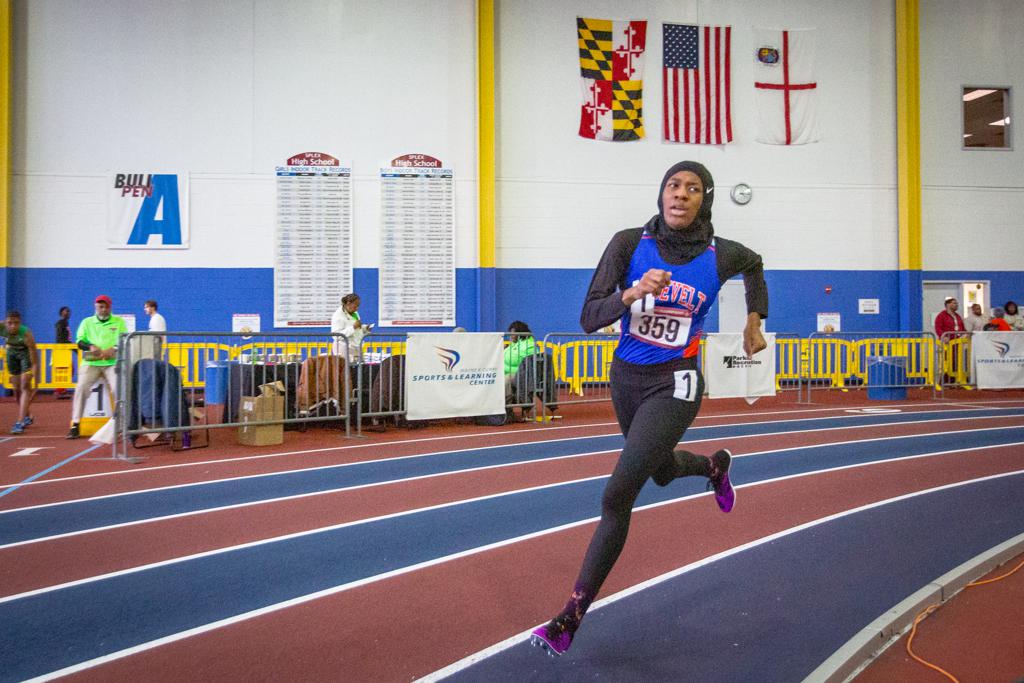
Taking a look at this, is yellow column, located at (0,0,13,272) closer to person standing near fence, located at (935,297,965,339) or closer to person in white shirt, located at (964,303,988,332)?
person standing near fence, located at (935,297,965,339)

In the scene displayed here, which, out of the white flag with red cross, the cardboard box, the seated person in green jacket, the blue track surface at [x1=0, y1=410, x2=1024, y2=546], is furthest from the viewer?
the white flag with red cross

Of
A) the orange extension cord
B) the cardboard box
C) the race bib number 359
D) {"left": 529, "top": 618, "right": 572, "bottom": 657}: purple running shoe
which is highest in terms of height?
the race bib number 359

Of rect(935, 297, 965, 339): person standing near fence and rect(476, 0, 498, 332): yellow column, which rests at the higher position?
rect(476, 0, 498, 332): yellow column

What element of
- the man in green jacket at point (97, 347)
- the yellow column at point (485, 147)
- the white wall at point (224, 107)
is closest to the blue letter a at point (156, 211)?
the white wall at point (224, 107)

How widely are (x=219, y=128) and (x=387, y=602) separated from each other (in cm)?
1524

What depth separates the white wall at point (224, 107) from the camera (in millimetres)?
16359

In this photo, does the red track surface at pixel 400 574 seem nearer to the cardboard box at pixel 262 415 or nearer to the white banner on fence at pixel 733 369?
the cardboard box at pixel 262 415

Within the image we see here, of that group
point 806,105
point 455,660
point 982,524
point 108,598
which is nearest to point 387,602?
point 455,660

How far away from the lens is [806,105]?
18.5 meters

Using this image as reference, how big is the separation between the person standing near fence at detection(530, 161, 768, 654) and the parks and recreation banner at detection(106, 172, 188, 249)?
15312 millimetres

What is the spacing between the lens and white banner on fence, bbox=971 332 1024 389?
15.2 m

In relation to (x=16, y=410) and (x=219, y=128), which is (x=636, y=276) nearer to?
(x=16, y=410)

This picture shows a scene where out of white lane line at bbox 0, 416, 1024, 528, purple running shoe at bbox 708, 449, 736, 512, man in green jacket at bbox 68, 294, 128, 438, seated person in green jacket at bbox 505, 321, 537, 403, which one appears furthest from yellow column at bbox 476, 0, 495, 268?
purple running shoe at bbox 708, 449, 736, 512

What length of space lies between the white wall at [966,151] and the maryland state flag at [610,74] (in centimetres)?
751
